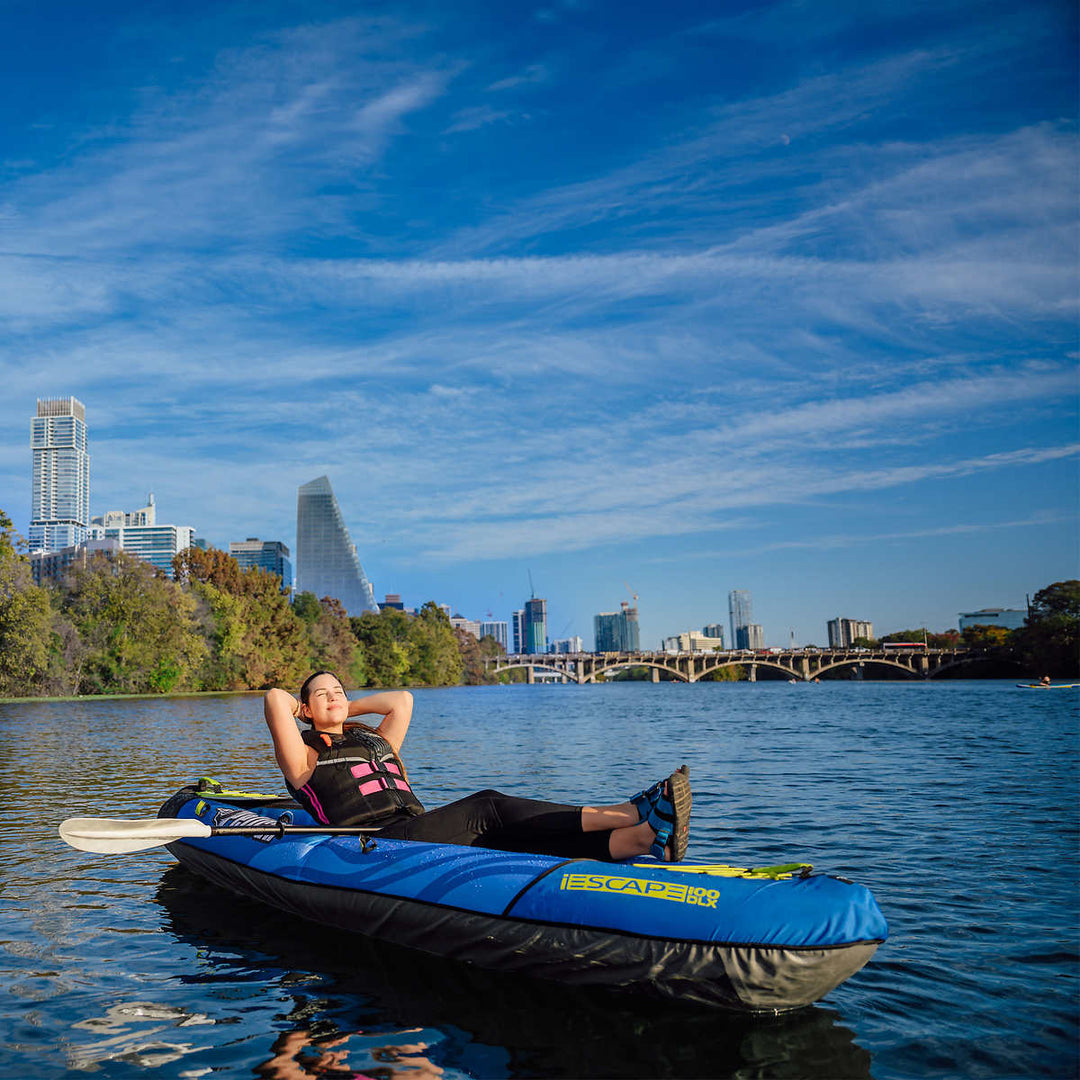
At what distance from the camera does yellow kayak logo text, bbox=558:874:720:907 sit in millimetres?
4484

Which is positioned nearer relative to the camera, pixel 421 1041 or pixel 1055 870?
pixel 421 1041

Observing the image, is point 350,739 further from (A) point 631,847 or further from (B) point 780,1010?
(B) point 780,1010

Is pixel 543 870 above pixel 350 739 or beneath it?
beneath

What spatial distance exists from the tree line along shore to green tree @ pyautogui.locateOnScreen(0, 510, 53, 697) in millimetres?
52

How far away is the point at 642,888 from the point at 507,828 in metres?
1.70

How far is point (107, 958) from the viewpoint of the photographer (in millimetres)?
5789

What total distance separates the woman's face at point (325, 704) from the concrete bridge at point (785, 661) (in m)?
86.4

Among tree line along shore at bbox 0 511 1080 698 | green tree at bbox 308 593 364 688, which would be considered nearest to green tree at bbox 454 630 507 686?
green tree at bbox 308 593 364 688

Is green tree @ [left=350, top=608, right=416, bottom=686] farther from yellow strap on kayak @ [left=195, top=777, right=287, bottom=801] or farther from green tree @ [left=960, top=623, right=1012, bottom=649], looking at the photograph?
yellow strap on kayak @ [left=195, top=777, right=287, bottom=801]

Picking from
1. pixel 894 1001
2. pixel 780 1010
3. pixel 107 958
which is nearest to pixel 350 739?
pixel 107 958

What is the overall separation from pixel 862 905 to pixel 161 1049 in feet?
11.8

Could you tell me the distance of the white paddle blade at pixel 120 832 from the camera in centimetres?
627

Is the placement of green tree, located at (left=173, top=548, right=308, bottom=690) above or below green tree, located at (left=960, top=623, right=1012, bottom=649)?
above

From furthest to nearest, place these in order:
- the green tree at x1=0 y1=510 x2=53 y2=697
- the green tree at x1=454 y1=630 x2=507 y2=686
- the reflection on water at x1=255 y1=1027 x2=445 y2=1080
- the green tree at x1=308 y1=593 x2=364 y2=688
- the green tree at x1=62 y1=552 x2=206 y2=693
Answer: the green tree at x1=454 y1=630 x2=507 y2=686 → the green tree at x1=308 y1=593 x2=364 y2=688 → the green tree at x1=62 y1=552 x2=206 y2=693 → the green tree at x1=0 y1=510 x2=53 y2=697 → the reflection on water at x1=255 y1=1027 x2=445 y2=1080
